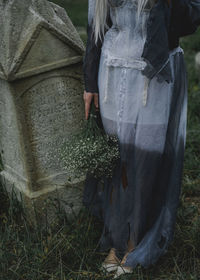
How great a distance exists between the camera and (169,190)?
7.73 ft

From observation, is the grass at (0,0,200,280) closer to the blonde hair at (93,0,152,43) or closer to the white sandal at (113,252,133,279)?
the white sandal at (113,252,133,279)

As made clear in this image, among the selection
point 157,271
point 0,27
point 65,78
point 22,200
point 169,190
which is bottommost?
point 157,271

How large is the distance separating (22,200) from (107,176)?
2.39ft

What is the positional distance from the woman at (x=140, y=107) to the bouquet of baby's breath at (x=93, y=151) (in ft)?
0.16

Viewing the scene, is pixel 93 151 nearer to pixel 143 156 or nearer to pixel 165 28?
pixel 143 156

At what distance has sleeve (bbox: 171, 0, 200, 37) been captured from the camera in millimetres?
2010

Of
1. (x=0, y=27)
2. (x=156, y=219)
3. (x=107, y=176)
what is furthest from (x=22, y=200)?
(x=0, y=27)

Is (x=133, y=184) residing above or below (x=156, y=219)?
above

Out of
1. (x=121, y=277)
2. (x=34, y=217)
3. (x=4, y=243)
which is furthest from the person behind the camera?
(x=34, y=217)

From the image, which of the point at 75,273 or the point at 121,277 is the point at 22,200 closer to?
the point at 75,273

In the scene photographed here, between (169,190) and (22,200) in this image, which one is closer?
(169,190)

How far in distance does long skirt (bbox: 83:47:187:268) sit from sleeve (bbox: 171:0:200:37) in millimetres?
164

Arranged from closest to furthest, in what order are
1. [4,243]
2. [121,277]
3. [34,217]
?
[121,277] < [4,243] < [34,217]

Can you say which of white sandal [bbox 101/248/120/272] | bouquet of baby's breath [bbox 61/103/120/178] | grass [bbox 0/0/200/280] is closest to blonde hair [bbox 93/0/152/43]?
bouquet of baby's breath [bbox 61/103/120/178]
